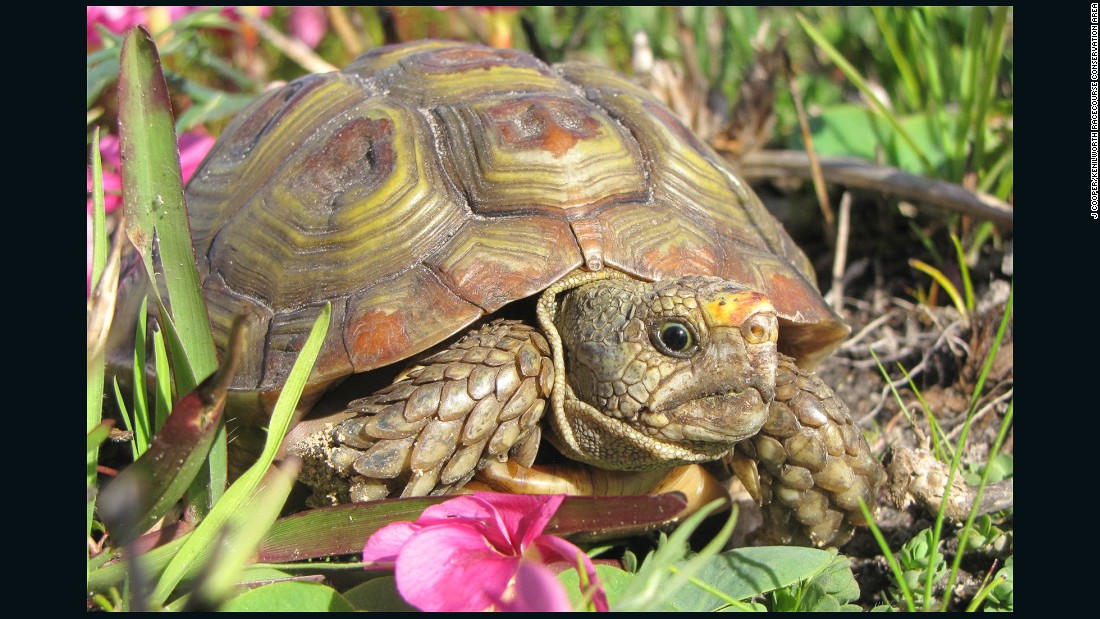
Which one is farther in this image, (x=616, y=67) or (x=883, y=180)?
(x=616, y=67)

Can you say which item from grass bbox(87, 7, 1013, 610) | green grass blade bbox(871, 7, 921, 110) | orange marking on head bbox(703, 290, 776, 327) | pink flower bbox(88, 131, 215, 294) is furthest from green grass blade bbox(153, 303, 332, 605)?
green grass blade bbox(871, 7, 921, 110)

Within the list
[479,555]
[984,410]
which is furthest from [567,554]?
[984,410]

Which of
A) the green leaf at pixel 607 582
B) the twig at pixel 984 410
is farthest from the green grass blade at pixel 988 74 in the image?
the green leaf at pixel 607 582

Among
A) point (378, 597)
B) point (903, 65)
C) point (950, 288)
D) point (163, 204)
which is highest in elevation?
point (163, 204)

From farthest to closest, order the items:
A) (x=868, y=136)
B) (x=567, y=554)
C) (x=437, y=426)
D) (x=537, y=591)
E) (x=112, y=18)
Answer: (x=868, y=136) < (x=112, y=18) < (x=437, y=426) < (x=567, y=554) < (x=537, y=591)

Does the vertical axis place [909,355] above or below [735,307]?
below

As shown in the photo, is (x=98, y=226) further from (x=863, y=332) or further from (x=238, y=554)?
(x=863, y=332)

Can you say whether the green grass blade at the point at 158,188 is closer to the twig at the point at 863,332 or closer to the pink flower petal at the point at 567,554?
the pink flower petal at the point at 567,554
